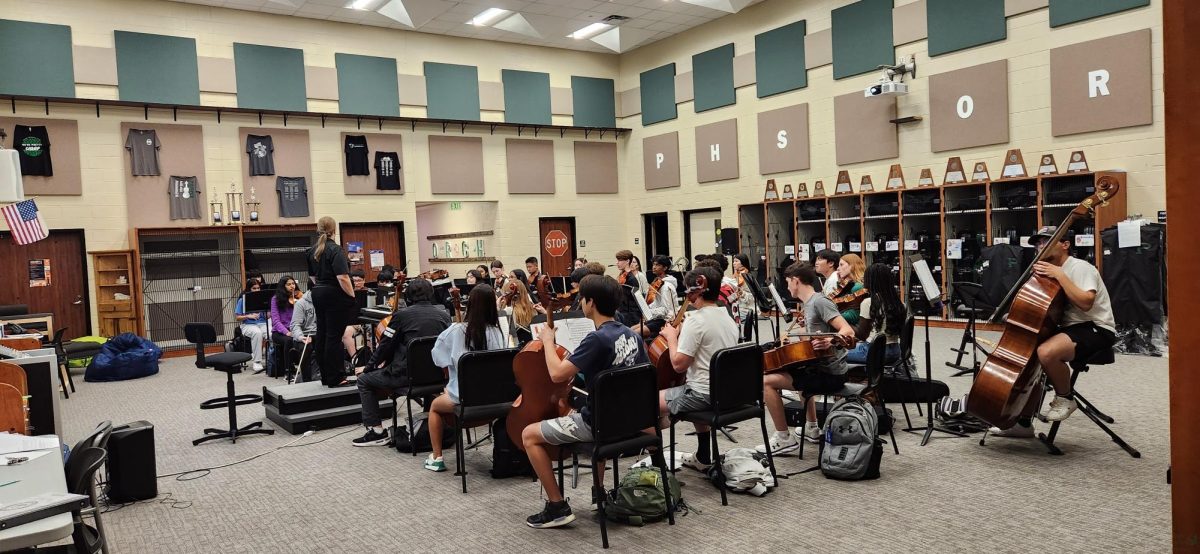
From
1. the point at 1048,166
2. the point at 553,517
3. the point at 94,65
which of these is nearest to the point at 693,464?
the point at 553,517

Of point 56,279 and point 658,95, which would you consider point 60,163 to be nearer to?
point 56,279

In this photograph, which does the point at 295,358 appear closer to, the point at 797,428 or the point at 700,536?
the point at 797,428

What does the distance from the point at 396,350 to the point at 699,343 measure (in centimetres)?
232

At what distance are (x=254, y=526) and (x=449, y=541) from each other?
1.11 metres

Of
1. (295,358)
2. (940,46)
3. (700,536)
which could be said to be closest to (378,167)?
(295,358)

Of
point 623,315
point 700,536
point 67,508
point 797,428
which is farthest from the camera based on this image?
point 623,315

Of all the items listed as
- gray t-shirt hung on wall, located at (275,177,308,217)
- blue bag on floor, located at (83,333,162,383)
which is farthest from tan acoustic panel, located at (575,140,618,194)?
blue bag on floor, located at (83,333,162,383)

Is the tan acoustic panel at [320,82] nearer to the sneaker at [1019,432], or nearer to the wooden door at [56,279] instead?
the wooden door at [56,279]

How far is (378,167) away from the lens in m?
12.8

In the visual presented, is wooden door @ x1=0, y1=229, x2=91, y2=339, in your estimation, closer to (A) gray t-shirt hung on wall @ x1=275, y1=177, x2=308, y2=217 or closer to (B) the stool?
(A) gray t-shirt hung on wall @ x1=275, y1=177, x2=308, y2=217

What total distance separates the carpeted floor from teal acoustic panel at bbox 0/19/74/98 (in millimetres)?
7695

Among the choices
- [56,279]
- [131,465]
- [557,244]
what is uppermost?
[557,244]

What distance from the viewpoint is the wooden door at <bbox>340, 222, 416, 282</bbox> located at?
12727 millimetres

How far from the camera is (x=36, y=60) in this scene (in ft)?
33.3
